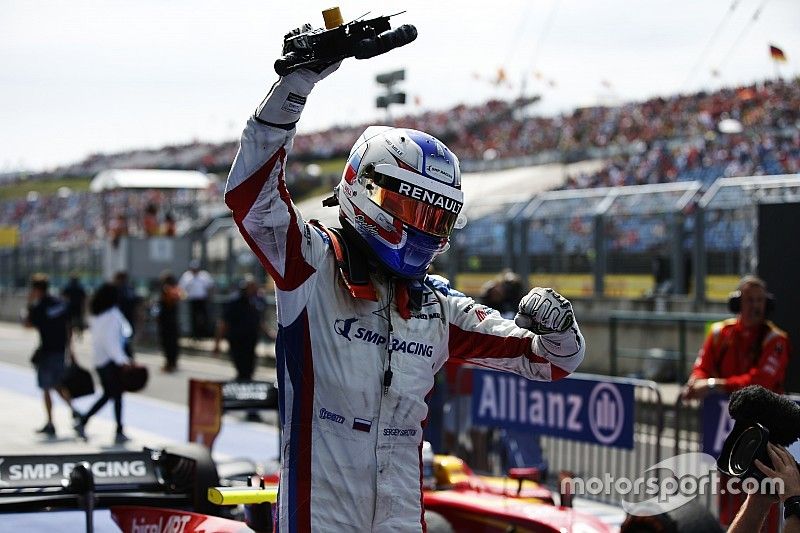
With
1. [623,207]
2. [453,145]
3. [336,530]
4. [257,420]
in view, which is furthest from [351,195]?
[453,145]

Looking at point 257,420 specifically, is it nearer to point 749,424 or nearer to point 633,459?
point 633,459

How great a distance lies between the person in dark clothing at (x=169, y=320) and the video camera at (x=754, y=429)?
16968mm

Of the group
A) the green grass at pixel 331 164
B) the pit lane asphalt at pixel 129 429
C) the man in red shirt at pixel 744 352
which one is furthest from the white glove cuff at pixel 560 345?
the green grass at pixel 331 164

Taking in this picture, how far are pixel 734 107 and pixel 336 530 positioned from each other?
79.9 feet

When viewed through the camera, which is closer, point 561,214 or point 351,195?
point 351,195

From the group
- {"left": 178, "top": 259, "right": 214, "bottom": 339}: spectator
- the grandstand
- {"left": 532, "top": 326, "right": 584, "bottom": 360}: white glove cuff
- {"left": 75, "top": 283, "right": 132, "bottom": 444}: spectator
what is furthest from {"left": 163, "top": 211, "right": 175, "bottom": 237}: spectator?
{"left": 532, "top": 326, "right": 584, "bottom": 360}: white glove cuff

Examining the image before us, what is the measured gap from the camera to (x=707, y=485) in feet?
23.2

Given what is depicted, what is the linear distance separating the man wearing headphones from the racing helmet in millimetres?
4552

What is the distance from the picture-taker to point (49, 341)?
42.4 feet

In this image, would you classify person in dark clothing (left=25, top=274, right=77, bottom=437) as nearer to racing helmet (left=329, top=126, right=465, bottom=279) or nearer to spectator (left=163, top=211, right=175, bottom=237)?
racing helmet (left=329, top=126, right=465, bottom=279)

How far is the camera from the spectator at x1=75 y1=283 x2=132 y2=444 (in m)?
12.3

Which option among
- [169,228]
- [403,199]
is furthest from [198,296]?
[403,199]

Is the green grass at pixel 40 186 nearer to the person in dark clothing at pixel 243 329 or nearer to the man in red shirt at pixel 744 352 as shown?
the person in dark clothing at pixel 243 329

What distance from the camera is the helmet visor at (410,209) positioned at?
11.6 ft
